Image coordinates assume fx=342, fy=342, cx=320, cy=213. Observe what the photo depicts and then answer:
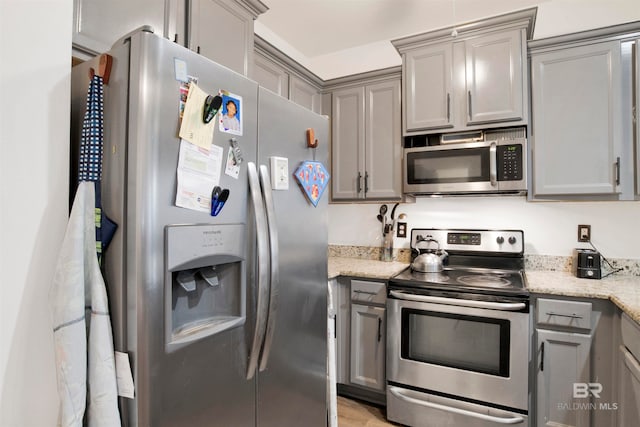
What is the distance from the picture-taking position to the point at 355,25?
2.77 m

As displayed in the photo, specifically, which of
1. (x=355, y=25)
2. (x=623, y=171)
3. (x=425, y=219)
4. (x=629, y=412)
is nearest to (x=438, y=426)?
(x=629, y=412)

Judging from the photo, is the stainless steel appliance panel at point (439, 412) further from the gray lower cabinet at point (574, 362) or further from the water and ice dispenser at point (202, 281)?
the water and ice dispenser at point (202, 281)

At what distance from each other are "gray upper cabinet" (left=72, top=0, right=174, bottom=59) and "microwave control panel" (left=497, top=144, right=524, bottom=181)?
203 centimetres

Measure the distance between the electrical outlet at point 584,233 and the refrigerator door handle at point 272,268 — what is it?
223cm

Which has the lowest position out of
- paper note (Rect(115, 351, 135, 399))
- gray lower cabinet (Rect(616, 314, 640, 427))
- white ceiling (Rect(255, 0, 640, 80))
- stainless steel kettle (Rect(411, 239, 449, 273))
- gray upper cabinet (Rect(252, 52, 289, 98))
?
gray lower cabinet (Rect(616, 314, 640, 427))

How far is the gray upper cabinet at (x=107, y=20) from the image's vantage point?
1.18m

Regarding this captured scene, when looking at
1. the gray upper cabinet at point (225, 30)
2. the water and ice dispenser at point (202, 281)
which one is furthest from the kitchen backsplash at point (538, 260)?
the water and ice dispenser at point (202, 281)

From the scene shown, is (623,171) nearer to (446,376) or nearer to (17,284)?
(446,376)

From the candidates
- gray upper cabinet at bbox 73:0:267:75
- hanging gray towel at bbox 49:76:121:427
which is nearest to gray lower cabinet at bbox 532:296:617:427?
hanging gray towel at bbox 49:76:121:427

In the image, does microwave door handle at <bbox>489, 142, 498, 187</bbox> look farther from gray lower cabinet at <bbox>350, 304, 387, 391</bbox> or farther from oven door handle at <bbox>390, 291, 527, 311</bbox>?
gray lower cabinet at <bbox>350, 304, 387, 391</bbox>

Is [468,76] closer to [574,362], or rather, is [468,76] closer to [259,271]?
[574,362]

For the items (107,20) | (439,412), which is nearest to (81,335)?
(107,20)

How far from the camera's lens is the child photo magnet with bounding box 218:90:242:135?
103cm
